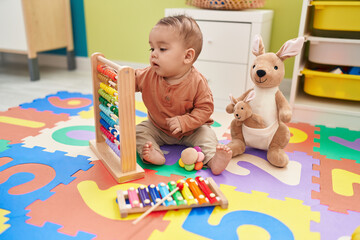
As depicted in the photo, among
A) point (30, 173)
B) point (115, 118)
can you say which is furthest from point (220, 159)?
point (30, 173)

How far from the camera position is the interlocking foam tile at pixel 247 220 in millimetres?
756

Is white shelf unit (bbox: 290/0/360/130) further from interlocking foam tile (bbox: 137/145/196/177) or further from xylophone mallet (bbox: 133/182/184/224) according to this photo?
xylophone mallet (bbox: 133/182/184/224)

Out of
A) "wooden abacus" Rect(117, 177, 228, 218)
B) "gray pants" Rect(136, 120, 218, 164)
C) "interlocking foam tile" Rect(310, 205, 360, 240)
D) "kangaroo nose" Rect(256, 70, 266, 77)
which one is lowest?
"interlocking foam tile" Rect(310, 205, 360, 240)

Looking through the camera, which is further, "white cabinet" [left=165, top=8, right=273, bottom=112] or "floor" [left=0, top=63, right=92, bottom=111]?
"floor" [left=0, top=63, right=92, bottom=111]

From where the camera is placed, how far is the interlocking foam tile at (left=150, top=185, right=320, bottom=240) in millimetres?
756

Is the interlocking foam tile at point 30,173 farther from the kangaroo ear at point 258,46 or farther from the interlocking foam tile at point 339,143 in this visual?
the interlocking foam tile at point 339,143

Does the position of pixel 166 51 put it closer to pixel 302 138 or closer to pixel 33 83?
pixel 302 138

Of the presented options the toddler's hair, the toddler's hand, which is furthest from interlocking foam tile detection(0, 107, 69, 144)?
the toddler's hair

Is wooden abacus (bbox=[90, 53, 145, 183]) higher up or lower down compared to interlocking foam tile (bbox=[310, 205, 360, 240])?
higher up

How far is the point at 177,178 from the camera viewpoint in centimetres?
99

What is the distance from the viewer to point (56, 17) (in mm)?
2189

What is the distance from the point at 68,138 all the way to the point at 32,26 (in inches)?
44.5

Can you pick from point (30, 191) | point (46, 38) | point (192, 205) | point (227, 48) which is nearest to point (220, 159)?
point (192, 205)

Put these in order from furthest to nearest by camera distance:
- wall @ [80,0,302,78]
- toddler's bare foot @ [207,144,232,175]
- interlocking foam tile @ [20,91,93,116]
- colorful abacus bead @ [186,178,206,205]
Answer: wall @ [80,0,302,78], interlocking foam tile @ [20,91,93,116], toddler's bare foot @ [207,144,232,175], colorful abacus bead @ [186,178,206,205]
